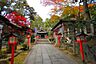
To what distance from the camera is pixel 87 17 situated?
13.7 m

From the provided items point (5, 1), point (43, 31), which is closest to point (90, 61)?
point (5, 1)

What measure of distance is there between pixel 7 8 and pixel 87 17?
9.47m

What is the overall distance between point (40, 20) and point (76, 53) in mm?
55585

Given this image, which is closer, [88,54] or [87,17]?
[88,54]

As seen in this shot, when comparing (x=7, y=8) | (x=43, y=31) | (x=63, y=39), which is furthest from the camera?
(x=43, y=31)

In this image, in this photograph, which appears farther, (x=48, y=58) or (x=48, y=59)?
(x=48, y=58)

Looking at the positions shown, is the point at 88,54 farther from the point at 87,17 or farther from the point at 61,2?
the point at 61,2

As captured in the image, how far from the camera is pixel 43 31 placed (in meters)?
66.9

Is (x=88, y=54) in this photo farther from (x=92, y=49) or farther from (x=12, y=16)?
(x=12, y=16)

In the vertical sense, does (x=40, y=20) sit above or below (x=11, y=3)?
above

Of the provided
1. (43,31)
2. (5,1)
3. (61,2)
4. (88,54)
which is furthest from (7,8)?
(43,31)

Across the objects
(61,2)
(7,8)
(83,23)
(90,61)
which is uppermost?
(61,2)

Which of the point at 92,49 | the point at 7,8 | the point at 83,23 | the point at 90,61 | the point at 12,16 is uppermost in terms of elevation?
the point at 7,8

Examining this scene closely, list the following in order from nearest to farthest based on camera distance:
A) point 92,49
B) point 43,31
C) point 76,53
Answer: point 92,49 < point 76,53 < point 43,31
